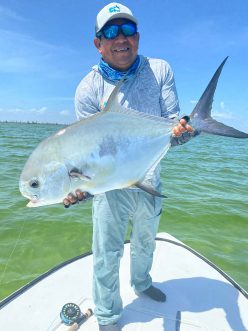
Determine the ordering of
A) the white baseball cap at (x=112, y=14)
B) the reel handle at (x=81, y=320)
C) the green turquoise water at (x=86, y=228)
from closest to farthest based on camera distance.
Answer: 1. the white baseball cap at (x=112, y=14)
2. the reel handle at (x=81, y=320)
3. the green turquoise water at (x=86, y=228)

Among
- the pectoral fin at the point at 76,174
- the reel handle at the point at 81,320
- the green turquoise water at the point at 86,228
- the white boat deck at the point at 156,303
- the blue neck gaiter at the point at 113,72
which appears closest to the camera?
the pectoral fin at the point at 76,174

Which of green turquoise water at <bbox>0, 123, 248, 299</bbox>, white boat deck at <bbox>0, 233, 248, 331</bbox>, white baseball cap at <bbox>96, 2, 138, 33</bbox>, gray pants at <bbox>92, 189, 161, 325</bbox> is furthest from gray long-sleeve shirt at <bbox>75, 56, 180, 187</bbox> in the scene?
green turquoise water at <bbox>0, 123, 248, 299</bbox>

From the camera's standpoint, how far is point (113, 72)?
125 inches

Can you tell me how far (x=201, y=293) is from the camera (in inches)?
158

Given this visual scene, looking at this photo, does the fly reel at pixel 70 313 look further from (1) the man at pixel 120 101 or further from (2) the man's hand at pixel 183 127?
(2) the man's hand at pixel 183 127

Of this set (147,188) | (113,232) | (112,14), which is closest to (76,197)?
(147,188)

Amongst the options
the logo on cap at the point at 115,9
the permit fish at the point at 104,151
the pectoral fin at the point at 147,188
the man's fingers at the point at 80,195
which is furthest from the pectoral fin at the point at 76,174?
the logo on cap at the point at 115,9

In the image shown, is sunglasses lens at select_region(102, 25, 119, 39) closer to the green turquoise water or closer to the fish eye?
the fish eye

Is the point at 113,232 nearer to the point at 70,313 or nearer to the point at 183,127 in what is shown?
the point at 70,313

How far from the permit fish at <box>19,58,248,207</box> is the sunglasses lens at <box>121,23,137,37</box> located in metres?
0.66

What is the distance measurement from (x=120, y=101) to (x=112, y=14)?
0.72 m

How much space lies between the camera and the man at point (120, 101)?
3.09m

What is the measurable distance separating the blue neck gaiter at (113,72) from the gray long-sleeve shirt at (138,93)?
3 centimetres

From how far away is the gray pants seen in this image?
3191 millimetres
